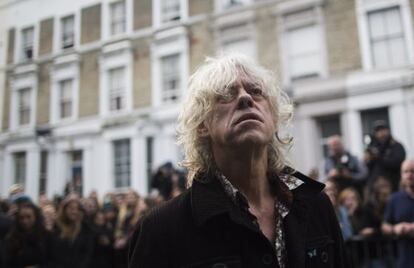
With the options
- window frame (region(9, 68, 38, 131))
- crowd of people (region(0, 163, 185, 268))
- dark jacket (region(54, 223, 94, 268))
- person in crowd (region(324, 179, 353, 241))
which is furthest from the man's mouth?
window frame (region(9, 68, 38, 131))

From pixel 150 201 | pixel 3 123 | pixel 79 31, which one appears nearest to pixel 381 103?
pixel 150 201

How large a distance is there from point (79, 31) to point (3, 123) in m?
4.52

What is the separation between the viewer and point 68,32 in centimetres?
1450

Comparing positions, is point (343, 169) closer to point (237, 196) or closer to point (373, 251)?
point (373, 251)

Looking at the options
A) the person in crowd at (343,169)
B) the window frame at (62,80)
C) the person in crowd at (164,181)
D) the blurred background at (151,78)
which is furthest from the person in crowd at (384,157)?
the window frame at (62,80)

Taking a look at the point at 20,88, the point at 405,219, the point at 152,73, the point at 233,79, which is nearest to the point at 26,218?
the point at 233,79

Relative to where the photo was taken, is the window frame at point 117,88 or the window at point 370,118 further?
the window frame at point 117,88

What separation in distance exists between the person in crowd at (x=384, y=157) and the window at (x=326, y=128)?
4945 millimetres

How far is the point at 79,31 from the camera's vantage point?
14.1 metres

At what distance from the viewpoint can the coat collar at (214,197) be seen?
1.44 meters

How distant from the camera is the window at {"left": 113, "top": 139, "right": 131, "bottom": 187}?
12.6 m

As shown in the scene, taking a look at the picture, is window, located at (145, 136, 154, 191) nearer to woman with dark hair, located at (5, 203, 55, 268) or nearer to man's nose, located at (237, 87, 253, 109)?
woman with dark hair, located at (5, 203, 55, 268)

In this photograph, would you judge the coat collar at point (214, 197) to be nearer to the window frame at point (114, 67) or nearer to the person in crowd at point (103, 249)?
the person in crowd at point (103, 249)

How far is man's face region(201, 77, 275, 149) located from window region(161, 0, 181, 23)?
1168 centimetres
